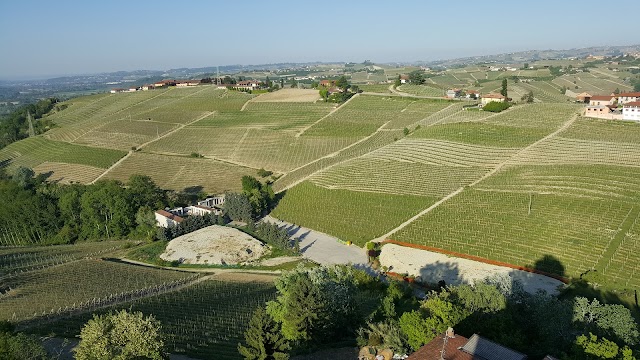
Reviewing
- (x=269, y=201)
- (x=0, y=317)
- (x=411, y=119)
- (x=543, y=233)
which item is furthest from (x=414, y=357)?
(x=411, y=119)

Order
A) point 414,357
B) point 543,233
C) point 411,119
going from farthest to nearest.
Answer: point 411,119, point 543,233, point 414,357

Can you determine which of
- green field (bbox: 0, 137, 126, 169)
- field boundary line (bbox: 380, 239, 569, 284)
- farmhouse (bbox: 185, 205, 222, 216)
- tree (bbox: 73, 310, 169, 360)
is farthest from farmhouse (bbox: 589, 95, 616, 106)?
green field (bbox: 0, 137, 126, 169)

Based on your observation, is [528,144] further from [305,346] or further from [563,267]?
[305,346]

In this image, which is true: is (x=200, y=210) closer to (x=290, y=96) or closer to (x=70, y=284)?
(x=70, y=284)

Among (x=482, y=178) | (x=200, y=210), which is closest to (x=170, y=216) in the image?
(x=200, y=210)

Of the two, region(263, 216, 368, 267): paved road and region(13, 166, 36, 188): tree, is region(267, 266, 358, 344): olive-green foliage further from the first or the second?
A: region(13, 166, 36, 188): tree
